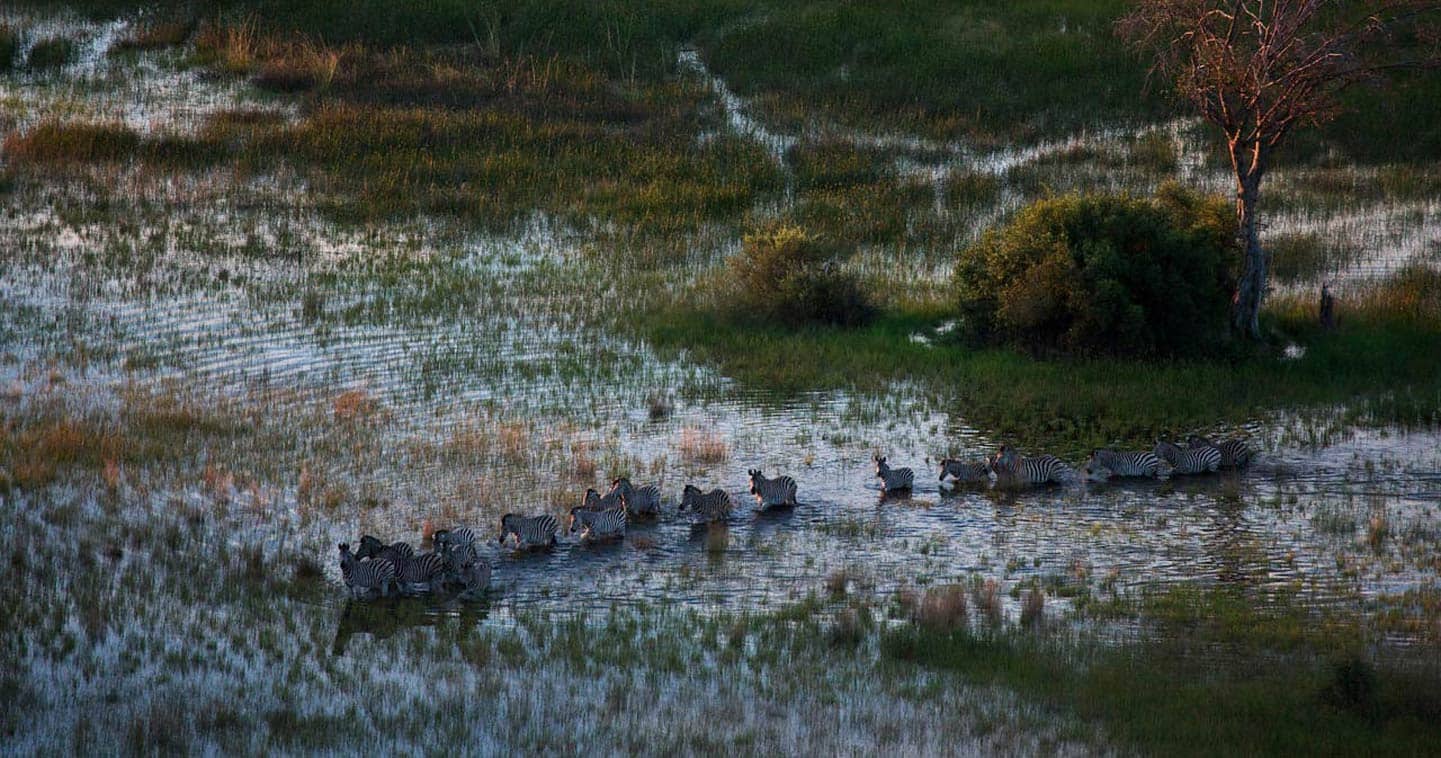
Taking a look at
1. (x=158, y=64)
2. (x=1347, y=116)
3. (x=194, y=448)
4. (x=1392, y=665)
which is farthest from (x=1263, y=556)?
(x=158, y=64)

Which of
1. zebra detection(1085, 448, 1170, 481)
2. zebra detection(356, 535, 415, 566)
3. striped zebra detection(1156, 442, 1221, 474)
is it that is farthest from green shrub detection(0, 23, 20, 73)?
striped zebra detection(1156, 442, 1221, 474)

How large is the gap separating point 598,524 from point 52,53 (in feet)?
104

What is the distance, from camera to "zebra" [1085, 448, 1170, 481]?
17562 mm

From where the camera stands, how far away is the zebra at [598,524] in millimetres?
15094

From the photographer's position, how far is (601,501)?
15516 millimetres

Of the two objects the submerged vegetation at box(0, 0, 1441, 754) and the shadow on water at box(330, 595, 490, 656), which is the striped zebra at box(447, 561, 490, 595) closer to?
the shadow on water at box(330, 595, 490, 656)

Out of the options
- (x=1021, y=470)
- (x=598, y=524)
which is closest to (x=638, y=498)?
(x=598, y=524)

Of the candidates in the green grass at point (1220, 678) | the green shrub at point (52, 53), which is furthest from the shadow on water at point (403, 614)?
the green shrub at point (52, 53)

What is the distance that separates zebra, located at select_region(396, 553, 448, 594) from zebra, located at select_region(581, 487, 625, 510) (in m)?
1.84

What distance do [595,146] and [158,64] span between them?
13.0 meters

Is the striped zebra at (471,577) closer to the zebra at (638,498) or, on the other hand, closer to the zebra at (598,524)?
the zebra at (598,524)

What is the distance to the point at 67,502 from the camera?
1588 centimetres

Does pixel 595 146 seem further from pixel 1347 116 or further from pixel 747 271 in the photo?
pixel 1347 116

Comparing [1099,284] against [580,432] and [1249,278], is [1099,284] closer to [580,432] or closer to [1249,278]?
[1249,278]
